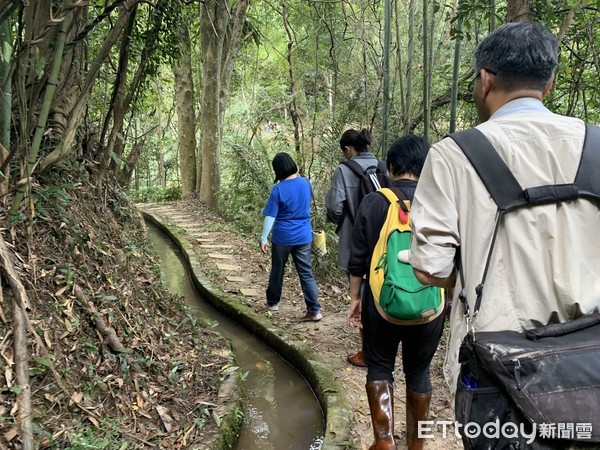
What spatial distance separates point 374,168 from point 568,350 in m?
2.84

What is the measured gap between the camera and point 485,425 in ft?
3.98

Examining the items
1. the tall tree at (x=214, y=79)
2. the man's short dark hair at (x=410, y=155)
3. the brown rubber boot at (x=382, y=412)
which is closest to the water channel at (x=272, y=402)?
the brown rubber boot at (x=382, y=412)

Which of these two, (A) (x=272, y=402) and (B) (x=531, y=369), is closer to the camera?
(B) (x=531, y=369)

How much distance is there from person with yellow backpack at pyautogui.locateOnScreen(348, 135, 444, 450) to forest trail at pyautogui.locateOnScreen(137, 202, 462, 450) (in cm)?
46

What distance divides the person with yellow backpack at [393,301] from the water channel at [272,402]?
2.64ft

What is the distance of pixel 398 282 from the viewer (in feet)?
7.68

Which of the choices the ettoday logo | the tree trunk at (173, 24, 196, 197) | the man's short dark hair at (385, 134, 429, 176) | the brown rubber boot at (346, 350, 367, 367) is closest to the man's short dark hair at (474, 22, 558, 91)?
the ettoday logo

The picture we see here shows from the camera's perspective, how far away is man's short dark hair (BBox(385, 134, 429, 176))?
2.66m

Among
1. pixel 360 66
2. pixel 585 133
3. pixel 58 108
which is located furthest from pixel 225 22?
pixel 585 133

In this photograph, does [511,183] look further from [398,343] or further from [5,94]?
[5,94]

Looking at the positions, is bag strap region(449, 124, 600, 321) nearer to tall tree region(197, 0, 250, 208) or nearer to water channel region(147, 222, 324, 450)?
water channel region(147, 222, 324, 450)

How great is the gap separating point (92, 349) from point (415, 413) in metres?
2.06

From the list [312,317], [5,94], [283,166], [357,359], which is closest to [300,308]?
[312,317]

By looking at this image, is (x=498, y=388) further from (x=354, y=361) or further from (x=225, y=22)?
(x=225, y=22)
